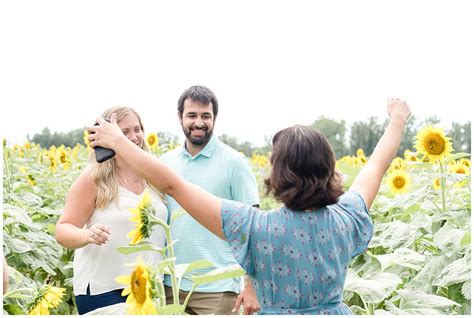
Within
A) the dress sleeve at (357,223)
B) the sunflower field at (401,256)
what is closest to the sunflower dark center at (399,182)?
the sunflower field at (401,256)

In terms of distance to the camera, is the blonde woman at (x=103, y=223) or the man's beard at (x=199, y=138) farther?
the man's beard at (x=199, y=138)

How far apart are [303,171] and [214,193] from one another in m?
1.31

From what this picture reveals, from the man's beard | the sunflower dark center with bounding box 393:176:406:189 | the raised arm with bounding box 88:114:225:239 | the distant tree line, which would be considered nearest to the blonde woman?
the man's beard

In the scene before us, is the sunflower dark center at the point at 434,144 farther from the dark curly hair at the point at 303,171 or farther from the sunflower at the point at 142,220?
the sunflower at the point at 142,220

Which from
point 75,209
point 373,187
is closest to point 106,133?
point 373,187

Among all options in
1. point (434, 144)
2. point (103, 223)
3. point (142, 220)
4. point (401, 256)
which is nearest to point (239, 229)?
point (142, 220)

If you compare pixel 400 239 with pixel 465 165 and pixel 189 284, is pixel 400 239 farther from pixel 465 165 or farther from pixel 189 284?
pixel 465 165

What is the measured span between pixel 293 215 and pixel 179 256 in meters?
1.38

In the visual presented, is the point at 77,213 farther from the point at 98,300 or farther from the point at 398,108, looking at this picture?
the point at 398,108

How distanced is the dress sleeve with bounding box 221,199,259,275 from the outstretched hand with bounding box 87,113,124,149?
284mm

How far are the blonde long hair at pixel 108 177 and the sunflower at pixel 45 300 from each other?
0.83 meters

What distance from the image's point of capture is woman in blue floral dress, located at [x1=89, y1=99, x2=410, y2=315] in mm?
1532

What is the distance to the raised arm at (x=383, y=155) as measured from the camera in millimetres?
1746

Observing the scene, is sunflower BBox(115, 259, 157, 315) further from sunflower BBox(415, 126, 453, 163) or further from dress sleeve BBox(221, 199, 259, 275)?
sunflower BBox(415, 126, 453, 163)
